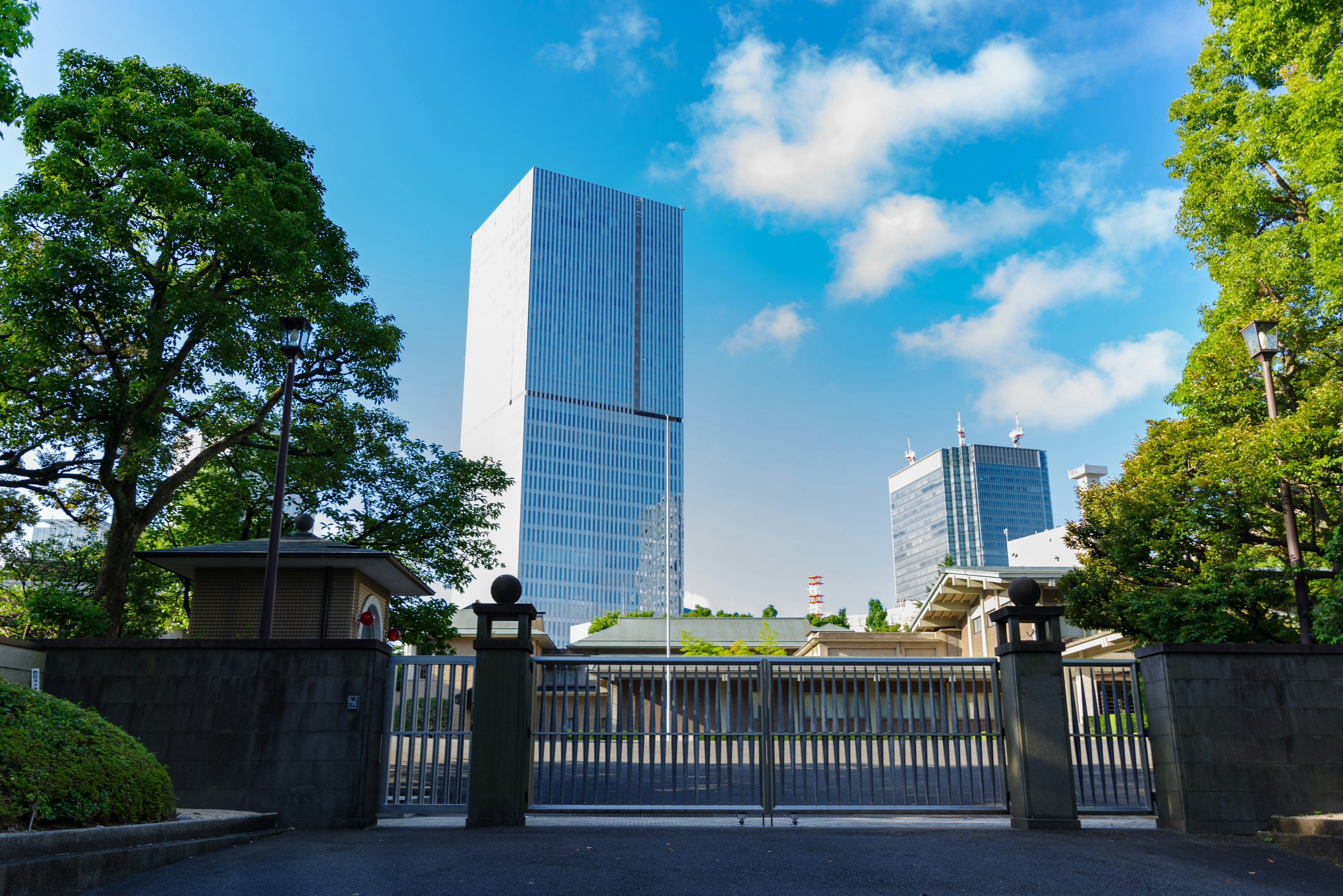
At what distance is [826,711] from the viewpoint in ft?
28.9

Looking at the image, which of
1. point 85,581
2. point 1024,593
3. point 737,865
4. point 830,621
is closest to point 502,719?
point 737,865

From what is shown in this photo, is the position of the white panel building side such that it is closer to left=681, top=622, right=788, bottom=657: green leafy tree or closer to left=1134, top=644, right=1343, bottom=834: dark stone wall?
left=681, top=622, right=788, bottom=657: green leafy tree

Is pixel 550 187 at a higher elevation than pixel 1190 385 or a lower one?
higher

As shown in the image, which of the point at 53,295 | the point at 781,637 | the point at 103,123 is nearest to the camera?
the point at 53,295

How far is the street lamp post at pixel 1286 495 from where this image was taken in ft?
41.4

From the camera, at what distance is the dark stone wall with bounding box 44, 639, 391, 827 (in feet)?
27.0

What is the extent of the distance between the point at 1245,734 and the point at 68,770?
9.83 meters

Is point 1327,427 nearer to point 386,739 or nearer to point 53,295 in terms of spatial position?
point 386,739

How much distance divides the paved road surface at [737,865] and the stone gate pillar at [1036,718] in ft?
1.62

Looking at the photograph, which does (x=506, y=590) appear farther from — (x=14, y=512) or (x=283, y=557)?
(x=14, y=512)

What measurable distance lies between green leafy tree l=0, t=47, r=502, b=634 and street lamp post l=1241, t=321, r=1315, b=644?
55.5 ft

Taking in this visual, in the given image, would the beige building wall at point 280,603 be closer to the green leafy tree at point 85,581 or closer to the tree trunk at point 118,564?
the tree trunk at point 118,564

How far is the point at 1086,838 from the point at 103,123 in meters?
19.4

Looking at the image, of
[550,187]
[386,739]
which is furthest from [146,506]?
[550,187]
